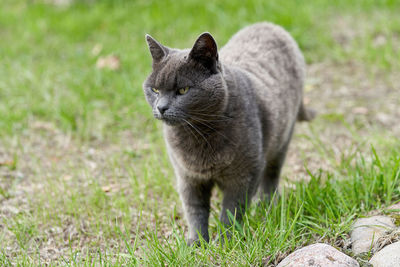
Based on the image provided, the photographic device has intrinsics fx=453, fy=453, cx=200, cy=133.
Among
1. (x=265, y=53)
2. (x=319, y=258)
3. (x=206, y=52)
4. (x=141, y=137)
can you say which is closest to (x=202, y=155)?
(x=206, y=52)

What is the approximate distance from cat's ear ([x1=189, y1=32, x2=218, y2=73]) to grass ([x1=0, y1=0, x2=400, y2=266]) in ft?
2.68

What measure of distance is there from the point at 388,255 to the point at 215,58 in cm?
121

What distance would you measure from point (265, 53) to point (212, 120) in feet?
2.97

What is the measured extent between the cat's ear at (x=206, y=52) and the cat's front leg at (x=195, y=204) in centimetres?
67

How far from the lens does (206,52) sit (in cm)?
228

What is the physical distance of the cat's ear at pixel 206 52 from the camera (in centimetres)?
223

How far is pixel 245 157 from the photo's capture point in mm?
2432

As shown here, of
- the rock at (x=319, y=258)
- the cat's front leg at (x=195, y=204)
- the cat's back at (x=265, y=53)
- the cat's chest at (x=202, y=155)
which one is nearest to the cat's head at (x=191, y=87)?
the cat's chest at (x=202, y=155)

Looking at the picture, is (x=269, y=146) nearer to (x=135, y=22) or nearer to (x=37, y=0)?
(x=135, y=22)

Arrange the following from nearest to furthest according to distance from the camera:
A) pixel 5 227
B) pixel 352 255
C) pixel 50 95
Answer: pixel 352 255, pixel 5 227, pixel 50 95

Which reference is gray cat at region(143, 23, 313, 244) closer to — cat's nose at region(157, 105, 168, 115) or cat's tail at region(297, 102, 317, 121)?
cat's nose at region(157, 105, 168, 115)

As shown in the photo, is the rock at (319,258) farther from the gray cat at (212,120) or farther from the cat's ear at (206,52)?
the cat's ear at (206,52)

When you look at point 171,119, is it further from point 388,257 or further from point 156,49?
point 388,257

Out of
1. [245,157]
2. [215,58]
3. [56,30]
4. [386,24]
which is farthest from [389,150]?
[56,30]
